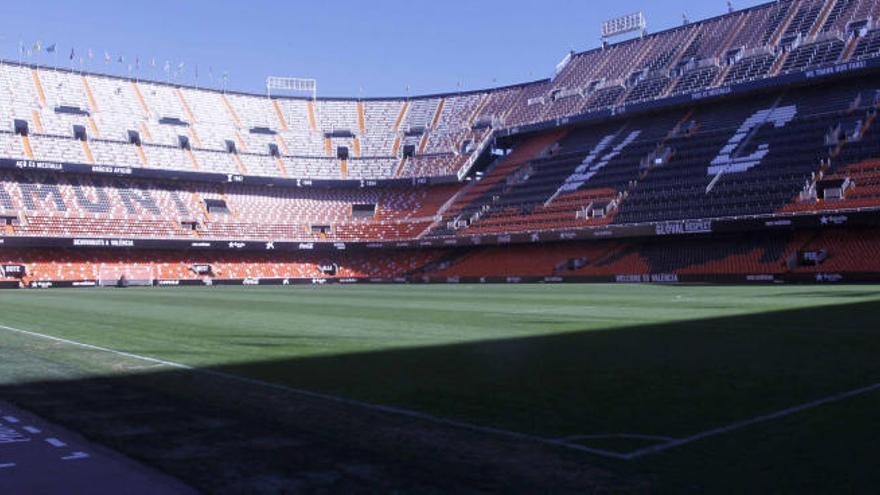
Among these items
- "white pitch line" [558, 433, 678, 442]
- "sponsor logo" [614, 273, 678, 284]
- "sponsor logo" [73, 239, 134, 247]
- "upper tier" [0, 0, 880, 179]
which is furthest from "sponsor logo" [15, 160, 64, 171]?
"white pitch line" [558, 433, 678, 442]

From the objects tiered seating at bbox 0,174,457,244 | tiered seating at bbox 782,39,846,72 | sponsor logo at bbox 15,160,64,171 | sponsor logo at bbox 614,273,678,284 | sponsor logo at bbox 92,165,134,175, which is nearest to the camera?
sponsor logo at bbox 614,273,678,284

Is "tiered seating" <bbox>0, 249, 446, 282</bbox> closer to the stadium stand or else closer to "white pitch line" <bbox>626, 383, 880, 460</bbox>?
the stadium stand

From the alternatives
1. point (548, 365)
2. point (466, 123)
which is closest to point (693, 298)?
point (548, 365)

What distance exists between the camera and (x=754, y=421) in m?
7.03

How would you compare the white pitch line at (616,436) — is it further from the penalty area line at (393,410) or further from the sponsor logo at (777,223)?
the sponsor logo at (777,223)

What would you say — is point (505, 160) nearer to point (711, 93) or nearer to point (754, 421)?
point (711, 93)

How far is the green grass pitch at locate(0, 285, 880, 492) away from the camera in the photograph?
19.6 ft

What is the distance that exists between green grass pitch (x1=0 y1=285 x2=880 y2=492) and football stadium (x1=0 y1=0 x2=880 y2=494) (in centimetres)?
7

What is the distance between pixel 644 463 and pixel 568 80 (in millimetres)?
68897

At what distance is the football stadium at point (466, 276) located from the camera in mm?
6258

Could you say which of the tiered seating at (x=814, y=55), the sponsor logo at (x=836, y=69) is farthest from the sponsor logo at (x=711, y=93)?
the sponsor logo at (x=836, y=69)

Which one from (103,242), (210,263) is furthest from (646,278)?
(103,242)

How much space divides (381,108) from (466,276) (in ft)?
95.9

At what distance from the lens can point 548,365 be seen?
1092 centimetres
